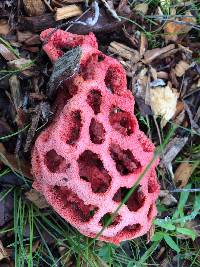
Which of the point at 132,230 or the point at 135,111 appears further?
the point at 135,111

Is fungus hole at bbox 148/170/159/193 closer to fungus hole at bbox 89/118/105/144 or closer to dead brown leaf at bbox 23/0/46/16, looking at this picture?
fungus hole at bbox 89/118/105/144

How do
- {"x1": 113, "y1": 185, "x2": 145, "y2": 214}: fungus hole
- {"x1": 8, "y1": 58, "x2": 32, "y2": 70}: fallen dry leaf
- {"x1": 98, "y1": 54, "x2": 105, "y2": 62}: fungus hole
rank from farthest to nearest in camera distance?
{"x1": 8, "y1": 58, "x2": 32, "y2": 70}: fallen dry leaf → {"x1": 98, "y1": 54, "x2": 105, "y2": 62}: fungus hole → {"x1": 113, "y1": 185, "x2": 145, "y2": 214}: fungus hole

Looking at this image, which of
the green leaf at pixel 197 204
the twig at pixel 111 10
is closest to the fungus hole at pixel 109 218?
the green leaf at pixel 197 204

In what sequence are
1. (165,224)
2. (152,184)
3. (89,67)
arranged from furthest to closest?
(165,224) → (152,184) → (89,67)

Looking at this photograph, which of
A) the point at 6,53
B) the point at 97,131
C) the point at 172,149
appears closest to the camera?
the point at 97,131

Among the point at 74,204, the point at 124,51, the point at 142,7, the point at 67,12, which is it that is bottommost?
the point at 74,204

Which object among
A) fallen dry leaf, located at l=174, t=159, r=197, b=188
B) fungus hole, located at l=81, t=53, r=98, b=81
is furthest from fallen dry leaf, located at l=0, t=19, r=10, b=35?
fallen dry leaf, located at l=174, t=159, r=197, b=188

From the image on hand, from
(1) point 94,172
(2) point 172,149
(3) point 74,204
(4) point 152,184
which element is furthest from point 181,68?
(3) point 74,204

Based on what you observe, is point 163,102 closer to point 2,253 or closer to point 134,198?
point 134,198
